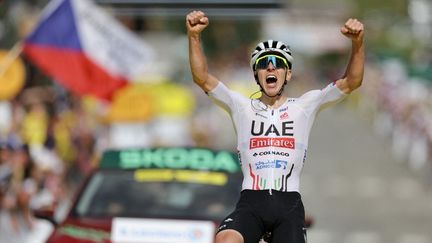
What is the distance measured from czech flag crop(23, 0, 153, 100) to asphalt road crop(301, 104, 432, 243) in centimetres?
356

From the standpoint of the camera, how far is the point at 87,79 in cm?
1720

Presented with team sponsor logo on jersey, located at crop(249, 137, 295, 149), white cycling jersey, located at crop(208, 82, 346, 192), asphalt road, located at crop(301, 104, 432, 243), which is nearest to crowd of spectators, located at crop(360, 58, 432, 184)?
asphalt road, located at crop(301, 104, 432, 243)

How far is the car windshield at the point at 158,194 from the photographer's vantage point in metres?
10.3

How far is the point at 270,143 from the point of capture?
7.76 meters

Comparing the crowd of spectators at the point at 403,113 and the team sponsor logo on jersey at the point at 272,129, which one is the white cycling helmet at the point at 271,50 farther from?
the crowd of spectators at the point at 403,113

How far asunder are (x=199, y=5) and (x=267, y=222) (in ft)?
50.6

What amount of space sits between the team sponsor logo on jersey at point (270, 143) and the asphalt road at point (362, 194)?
10.5 m

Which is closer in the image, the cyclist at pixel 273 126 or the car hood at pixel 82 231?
the cyclist at pixel 273 126

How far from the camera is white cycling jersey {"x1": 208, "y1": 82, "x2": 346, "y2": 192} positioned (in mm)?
7715

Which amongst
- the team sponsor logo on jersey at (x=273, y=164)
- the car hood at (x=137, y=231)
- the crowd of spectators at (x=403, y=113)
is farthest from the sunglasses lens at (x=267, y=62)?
the crowd of spectators at (x=403, y=113)

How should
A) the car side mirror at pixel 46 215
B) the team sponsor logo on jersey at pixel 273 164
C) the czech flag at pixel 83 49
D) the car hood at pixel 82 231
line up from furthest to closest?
the czech flag at pixel 83 49
the car side mirror at pixel 46 215
the car hood at pixel 82 231
the team sponsor logo on jersey at pixel 273 164

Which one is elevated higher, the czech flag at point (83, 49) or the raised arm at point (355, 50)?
the czech flag at point (83, 49)

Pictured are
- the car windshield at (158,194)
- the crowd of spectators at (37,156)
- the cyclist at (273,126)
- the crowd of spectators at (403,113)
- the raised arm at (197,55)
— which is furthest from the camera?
the crowd of spectators at (403,113)

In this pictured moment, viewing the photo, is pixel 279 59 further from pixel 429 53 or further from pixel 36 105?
pixel 429 53
